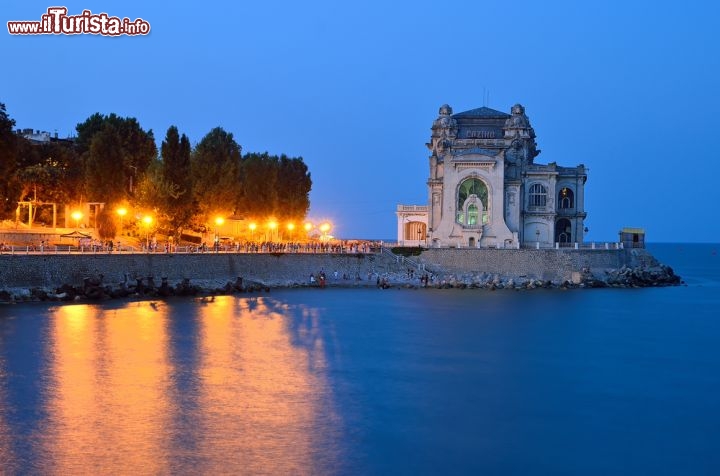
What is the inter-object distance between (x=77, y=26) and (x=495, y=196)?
3798 cm

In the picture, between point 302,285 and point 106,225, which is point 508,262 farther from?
point 106,225

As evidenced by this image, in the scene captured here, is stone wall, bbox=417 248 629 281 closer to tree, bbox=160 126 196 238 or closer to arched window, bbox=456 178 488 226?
arched window, bbox=456 178 488 226

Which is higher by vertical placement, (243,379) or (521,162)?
(521,162)

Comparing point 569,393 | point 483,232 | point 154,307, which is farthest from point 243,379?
point 483,232

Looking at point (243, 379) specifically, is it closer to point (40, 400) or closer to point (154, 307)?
point (40, 400)

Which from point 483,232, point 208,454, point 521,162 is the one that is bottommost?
point 208,454

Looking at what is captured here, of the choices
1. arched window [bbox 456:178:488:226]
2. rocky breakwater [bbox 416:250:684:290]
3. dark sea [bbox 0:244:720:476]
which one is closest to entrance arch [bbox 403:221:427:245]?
arched window [bbox 456:178:488:226]

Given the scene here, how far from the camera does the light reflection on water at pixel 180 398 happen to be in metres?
20.9

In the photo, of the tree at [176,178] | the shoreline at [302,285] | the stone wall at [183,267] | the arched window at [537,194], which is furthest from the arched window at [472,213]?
the tree at [176,178]

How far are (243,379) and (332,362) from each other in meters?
4.89


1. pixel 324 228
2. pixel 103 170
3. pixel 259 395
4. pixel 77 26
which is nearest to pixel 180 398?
pixel 259 395

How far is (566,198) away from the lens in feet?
252

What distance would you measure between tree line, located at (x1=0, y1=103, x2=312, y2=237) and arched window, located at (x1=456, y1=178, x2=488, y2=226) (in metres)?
18.3

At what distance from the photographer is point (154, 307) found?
4662 cm
